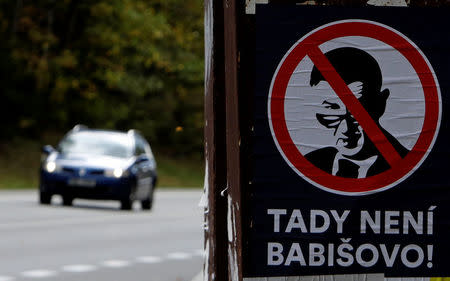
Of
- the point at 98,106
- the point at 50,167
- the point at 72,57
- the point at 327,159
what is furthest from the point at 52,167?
the point at 98,106

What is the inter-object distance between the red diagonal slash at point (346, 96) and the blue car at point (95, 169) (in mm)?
21769

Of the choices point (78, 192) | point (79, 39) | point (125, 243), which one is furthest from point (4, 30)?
point (125, 243)

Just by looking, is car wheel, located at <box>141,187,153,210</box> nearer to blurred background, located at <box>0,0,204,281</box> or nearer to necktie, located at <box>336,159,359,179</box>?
blurred background, located at <box>0,0,204,281</box>

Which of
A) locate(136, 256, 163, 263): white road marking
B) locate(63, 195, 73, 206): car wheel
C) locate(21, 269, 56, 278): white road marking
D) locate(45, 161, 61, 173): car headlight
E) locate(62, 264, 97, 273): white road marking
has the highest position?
locate(45, 161, 61, 173): car headlight

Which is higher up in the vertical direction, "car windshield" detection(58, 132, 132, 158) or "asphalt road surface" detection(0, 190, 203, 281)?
"car windshield" detection(58, 132, 132, 158)

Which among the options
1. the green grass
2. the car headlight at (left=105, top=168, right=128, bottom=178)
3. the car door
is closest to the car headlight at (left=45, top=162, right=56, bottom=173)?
the car headlight at (left=105, top=168, right=128, bottom=178)

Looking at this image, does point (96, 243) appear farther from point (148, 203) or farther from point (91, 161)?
point (148, 203)

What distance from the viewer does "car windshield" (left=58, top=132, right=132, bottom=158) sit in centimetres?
2664

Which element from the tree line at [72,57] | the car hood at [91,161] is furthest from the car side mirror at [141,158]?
the tree line at [72,57]

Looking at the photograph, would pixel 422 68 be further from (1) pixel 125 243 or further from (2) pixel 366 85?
(1) pixel 125 243

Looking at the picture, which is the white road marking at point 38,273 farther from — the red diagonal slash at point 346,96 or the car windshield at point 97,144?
the car windshield at point 97,144

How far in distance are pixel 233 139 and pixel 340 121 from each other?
0.34m

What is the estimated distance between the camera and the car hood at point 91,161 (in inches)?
1021

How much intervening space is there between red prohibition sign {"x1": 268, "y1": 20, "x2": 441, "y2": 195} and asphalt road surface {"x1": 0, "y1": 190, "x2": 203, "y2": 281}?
9756 mm
